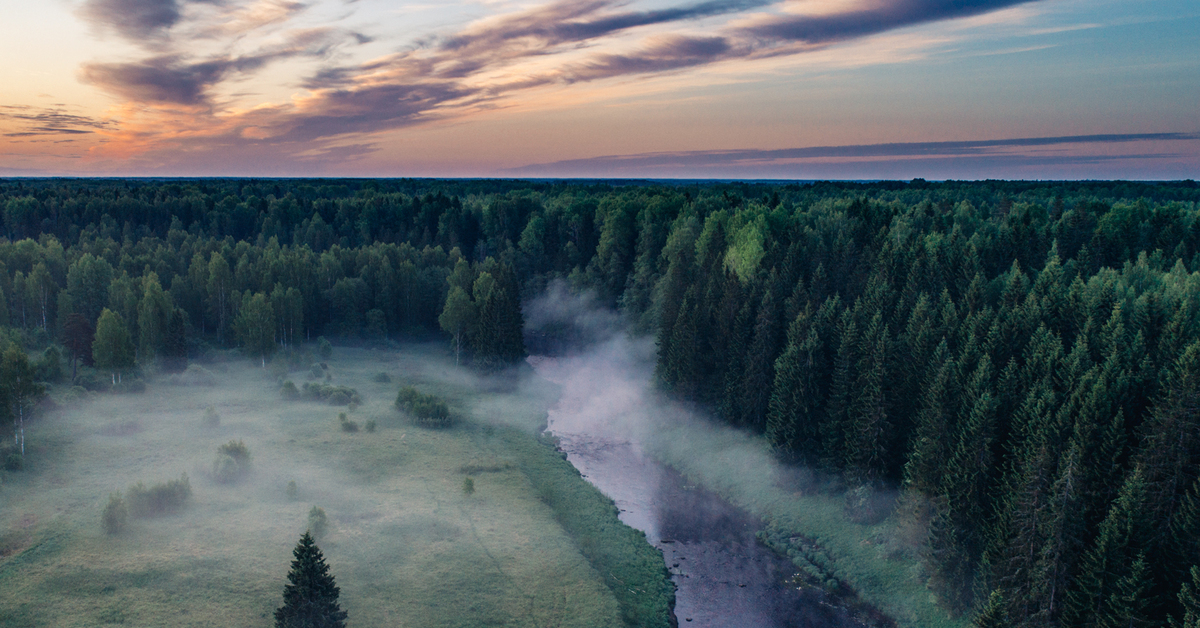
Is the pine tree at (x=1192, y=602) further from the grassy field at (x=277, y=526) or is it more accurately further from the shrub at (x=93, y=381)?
the shrub at (x=93, y=381)

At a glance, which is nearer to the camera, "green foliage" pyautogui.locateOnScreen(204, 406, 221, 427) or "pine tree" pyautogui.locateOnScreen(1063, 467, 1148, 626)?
"pine tree" pyautogui.locateOnScreen(1063, 467, 1148, 626)

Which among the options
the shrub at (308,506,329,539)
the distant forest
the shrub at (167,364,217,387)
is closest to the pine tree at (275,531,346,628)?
the shrub at (308,506,329,539)

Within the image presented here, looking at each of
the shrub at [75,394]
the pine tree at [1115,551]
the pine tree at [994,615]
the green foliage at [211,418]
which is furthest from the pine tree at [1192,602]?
the shrub at [75,394]

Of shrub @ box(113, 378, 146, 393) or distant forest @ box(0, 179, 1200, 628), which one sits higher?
distant forest @ box(0, 179, 1200, 628)

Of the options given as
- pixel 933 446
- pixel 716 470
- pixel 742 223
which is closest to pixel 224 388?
pixel 716 470

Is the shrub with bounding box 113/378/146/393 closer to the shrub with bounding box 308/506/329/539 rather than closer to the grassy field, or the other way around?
the grassy field

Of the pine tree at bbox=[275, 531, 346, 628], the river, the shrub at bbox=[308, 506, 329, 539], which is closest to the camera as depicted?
the pine tree at bbox=[275, 531, 346, 628]
